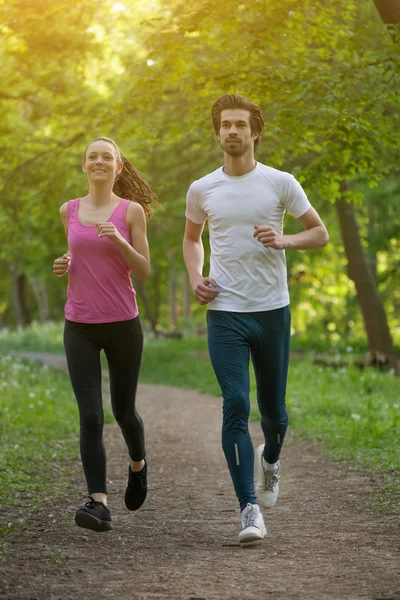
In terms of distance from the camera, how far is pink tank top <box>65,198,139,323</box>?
5.49m

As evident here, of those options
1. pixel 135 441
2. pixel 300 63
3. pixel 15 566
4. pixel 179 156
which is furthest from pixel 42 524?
pixel 179 156

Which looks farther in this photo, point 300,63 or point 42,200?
point 42,200

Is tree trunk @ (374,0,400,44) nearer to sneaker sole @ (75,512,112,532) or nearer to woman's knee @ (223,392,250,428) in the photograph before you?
woman's knee @ (223,392,250,428)

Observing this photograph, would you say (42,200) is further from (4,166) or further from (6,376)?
(6,376)

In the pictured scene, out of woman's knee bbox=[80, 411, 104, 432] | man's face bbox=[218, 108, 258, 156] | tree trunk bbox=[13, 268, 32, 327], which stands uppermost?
man's face bbox=[218, 108, 258, 156]

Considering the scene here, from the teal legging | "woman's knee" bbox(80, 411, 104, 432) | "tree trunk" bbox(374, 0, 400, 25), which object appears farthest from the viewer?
"tree trunk" bbox(374, 0, 400, 25)

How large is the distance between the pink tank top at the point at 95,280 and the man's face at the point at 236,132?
2.65ft

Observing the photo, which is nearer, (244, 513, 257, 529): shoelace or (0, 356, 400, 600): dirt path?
(0, 356, 400, 600): dirt path

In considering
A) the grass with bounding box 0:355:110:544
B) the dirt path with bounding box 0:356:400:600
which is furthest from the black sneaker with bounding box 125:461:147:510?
the grass with bounding box 0:355:110:544

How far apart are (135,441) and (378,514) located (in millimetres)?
1624

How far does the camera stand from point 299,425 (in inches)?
429

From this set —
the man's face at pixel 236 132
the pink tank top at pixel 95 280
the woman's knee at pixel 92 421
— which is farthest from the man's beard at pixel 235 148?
the woman's knee at pixel 92 421

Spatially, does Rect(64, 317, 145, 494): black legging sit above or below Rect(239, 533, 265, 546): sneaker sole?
above

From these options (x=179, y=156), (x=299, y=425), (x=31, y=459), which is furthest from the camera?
(x=179, y=156)
